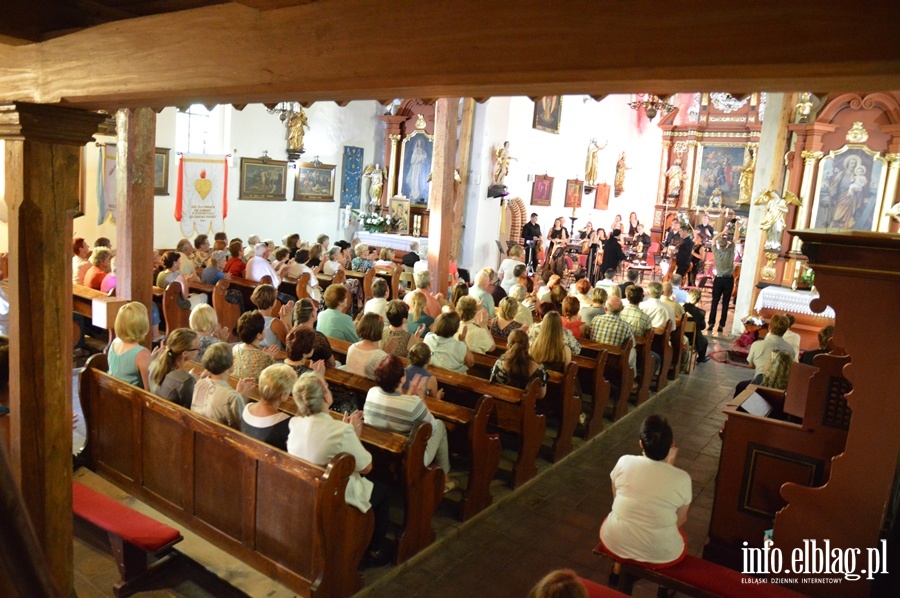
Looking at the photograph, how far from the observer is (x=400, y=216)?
1702 cm

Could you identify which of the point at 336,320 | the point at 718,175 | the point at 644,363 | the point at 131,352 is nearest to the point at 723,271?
the point at 644,363

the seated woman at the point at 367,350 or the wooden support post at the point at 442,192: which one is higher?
the wooden support post at the point at 442,192

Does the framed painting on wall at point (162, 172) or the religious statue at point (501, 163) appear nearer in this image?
the framed painting on wall at point (162, 172)

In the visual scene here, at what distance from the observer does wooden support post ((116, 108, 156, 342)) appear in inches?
312

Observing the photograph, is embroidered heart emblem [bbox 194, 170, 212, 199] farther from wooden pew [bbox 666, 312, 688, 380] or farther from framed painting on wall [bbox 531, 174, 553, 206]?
wooden pew [bbox 666, 312, 688, 380]

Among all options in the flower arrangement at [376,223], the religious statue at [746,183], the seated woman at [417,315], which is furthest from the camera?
the religious statue at [746,183]

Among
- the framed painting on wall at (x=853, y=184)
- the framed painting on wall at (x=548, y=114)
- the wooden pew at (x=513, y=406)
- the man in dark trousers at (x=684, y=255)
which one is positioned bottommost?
the wooden pew at (x=513, y=406)

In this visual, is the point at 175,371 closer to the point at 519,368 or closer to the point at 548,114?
the point at 519,368

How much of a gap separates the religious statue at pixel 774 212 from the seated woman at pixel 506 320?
7.44 meters

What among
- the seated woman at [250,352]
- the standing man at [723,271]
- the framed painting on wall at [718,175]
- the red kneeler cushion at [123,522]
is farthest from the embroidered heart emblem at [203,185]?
the framed painting on wall at [718,175]

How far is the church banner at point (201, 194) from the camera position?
14.0 m

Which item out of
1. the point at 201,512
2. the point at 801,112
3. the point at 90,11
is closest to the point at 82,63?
the point at 90,11

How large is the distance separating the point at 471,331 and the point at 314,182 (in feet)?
36.7

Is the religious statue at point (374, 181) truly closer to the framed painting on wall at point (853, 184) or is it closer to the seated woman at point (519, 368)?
the framed painting on wall at point (853, 184)
